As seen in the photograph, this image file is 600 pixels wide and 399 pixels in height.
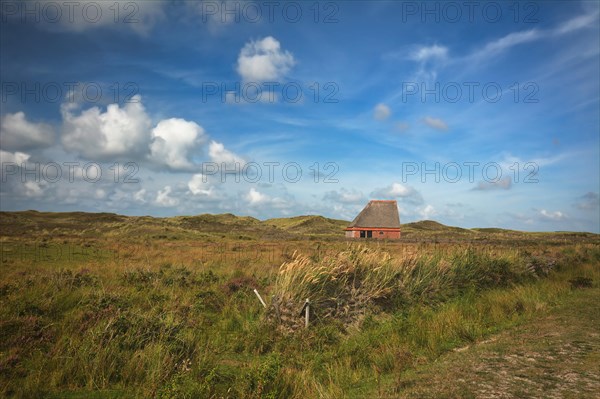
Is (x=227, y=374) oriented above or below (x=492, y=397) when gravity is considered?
below

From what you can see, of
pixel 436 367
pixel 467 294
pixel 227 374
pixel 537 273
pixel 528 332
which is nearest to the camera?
pixel 436 367

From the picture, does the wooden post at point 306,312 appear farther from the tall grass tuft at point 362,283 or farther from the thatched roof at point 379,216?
the thatched roof at point 379,216

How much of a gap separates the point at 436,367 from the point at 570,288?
11.7m

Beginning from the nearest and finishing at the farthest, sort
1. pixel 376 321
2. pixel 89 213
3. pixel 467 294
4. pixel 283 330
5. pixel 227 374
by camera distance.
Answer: pixel 227 374 < pixel 283 330 < pixel 376 321 < pixel 467 294 < pixel 89 213

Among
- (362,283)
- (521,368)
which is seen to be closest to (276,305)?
(362,283)

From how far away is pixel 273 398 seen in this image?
562 cm

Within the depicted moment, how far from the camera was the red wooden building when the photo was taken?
193 feet

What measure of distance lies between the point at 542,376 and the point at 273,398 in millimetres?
4019

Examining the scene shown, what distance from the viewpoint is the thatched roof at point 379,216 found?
5922 centimetres

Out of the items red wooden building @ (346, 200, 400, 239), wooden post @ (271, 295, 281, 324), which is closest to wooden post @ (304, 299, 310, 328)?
wooden post @ (271, 295, 281, 324)

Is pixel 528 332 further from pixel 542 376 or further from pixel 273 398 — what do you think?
pixel 273 398

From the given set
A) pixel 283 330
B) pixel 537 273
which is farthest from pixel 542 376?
pixel 537 273

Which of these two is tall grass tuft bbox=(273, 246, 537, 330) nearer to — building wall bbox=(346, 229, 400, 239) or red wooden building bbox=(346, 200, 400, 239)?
building wall bbox=(346, 229, 400, 239)

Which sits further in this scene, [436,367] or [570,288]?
[570,288]
